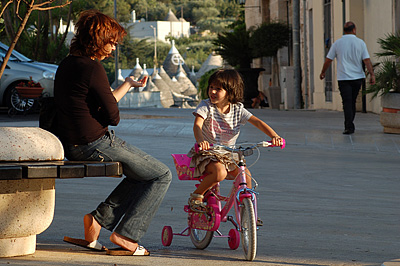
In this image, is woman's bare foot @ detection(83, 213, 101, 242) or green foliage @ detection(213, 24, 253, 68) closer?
woman's bare foot @ detection(83, 213, 101, 242)

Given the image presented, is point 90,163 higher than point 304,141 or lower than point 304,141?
higher

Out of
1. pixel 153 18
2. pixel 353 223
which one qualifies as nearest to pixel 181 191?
pixel 353 223

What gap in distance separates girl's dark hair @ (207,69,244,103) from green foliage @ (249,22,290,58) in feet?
92.0

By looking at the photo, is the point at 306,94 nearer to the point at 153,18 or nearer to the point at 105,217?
the point at 105,217

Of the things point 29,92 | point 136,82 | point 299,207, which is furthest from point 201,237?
point 29,92

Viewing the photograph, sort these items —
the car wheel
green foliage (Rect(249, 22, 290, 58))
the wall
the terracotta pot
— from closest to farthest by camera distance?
the terracotta pot < the car wheel < the wall < green foliage (Rect(249, 22, 290, 58))

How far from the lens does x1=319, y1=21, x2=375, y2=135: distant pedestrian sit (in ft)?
47.1

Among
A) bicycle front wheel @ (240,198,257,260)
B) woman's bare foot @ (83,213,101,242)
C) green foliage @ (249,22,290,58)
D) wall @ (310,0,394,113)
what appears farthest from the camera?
green foliage @ (249,22,290,58)

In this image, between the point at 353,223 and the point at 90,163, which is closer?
the point at 90,163

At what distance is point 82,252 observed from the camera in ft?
18.9

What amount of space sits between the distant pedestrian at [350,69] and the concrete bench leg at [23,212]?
30.8 feet

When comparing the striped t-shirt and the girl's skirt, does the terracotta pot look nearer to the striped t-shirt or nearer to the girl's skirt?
the striped t-shirt

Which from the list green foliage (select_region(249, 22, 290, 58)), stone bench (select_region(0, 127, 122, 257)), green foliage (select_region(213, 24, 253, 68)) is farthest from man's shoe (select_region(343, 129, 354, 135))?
green foliage (select_region(213, 24, 253, 68))

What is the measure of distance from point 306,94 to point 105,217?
82.3 ft
